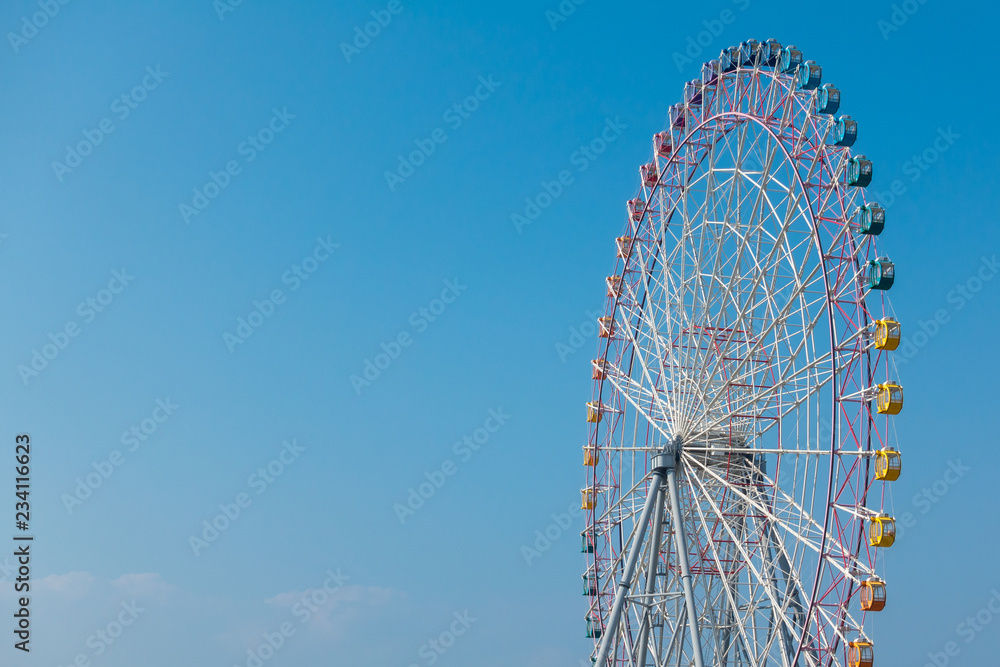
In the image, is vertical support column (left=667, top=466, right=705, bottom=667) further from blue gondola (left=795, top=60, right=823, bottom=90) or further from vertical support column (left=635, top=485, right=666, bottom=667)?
blue gondola (left=795, top=60, right=823, bottom=90)

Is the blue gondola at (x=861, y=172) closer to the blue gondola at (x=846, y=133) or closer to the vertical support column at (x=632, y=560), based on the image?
the blue gondola at (x=846, y=133)

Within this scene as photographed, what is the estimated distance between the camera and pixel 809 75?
42.1 metres

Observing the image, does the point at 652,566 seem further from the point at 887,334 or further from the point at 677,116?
the point at 677,116

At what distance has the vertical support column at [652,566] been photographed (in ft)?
153

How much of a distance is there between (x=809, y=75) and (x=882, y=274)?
823cm

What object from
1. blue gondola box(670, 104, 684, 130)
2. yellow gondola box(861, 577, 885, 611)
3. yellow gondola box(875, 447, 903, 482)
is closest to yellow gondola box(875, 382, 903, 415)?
yellow gondola box(875, 447, 903, 482)

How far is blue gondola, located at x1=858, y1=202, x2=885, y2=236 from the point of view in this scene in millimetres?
39062

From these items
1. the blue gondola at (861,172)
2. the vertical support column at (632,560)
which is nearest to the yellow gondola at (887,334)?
the blue gondola at (861,172)

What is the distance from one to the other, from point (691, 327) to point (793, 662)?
14.0 meters

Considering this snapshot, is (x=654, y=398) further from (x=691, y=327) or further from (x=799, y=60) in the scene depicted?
(x=799, y=60)

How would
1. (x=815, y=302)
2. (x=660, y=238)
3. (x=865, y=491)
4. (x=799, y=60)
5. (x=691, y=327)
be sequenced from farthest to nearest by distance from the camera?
1. (x=660, y=238)
2. (x=691, y=327)
3. (x=799, y=60)
4. (x=815, y=302)
5. (x=865, y=491)

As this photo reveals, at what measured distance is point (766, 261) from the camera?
1710 inches

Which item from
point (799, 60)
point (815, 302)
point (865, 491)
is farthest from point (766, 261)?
point (865, 491)

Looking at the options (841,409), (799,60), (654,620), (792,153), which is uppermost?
(799,60)
